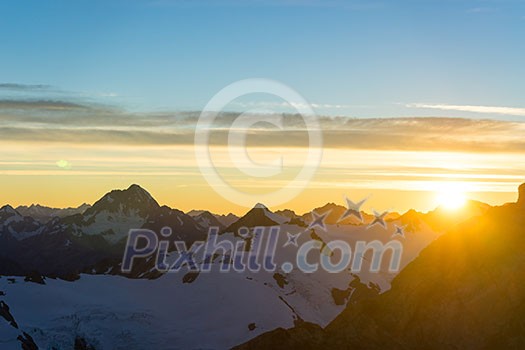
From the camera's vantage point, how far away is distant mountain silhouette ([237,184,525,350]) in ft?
246

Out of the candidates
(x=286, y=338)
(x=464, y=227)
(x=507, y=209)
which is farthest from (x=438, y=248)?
(x=286, y=338)

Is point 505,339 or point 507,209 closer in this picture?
point 505,339

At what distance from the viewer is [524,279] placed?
248ft

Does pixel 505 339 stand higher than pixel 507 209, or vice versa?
pixel 507 209

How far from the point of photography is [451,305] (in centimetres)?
7862

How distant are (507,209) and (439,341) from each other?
20.2 m

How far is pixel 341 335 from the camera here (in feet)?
259

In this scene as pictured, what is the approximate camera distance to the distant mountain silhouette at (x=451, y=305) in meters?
75.0

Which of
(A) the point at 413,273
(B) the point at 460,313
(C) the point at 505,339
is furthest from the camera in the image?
(A) the point at 413,273

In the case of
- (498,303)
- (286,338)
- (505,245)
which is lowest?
(286,338)

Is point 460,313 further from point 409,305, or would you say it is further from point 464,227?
point 464,227

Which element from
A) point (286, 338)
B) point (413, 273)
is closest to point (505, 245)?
point (413, 273)

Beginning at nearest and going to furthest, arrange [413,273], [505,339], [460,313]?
[505,339]
[460,313]
[413,273]

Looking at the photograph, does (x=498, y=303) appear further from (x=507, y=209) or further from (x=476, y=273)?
(x=507, y=209)
